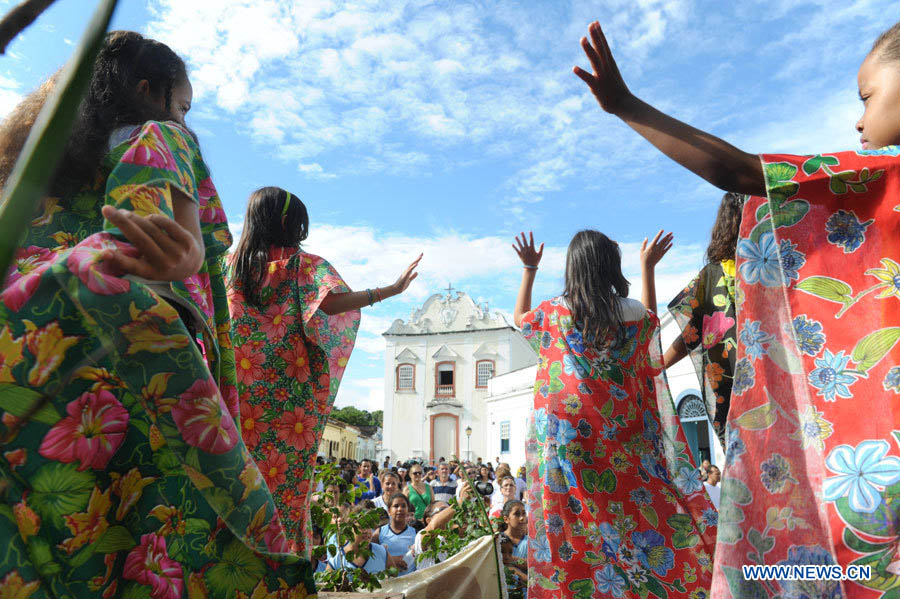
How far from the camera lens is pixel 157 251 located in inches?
52.7

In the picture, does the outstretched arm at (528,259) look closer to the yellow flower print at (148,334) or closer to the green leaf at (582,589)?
the green leaf at (582,589)

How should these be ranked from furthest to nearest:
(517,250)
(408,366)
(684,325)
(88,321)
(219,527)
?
1. (408,366)
2. (517,250)
3. (684,325)
4. (219,527)
5. (88,321)

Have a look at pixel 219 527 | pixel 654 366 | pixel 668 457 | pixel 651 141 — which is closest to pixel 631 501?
pixel 668 457

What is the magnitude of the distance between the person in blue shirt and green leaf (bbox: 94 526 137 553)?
4660 millimetres

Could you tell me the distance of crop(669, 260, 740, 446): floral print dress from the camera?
9.53 ft

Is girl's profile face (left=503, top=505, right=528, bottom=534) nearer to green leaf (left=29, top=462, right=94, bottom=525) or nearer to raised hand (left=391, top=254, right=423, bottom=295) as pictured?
raised hand (left=391, top=254, right=423, bottom=295)

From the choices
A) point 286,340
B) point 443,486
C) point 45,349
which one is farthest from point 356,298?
point 443,486

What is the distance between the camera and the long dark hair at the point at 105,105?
1.68m

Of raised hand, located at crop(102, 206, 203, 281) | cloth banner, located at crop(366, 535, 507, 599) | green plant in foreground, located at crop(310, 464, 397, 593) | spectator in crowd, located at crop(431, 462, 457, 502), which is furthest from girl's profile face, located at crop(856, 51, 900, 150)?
spectator in crowd, located at crop(431, 462, 457, 502)

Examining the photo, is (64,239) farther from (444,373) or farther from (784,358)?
(444,373)

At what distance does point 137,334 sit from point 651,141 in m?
1.25

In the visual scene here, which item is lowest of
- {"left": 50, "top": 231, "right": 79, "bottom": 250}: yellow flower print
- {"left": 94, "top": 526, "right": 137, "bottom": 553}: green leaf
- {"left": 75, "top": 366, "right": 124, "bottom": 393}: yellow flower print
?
{"left": 94, "top": 526, "right": 137, "bottom": 553}: green leaf

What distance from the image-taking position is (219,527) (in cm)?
140

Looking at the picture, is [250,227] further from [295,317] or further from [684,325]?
[684,325]
